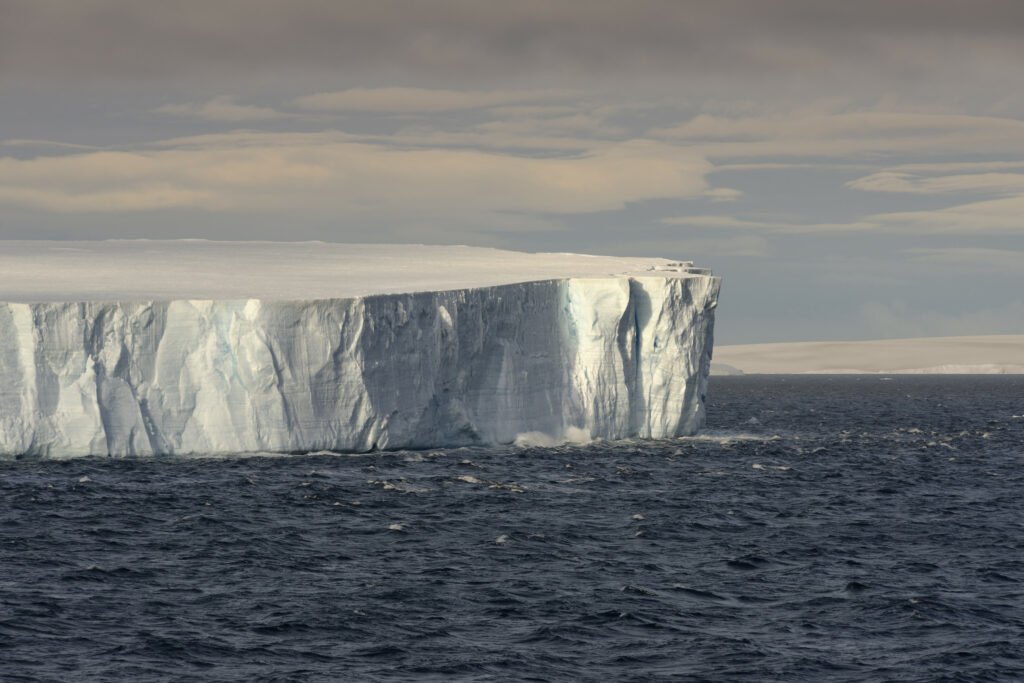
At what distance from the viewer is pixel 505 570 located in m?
24.4

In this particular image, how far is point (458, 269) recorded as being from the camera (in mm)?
51344

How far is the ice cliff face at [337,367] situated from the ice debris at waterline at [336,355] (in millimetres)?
42

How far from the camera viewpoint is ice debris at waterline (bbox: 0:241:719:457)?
3666 cm

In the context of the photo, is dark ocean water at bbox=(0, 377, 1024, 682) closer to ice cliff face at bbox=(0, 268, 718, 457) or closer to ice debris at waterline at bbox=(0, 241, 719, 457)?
ice cliff face at bbox=(0, 268, 718, 457)

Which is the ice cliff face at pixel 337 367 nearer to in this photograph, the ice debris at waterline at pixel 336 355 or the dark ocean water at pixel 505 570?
the ice debris at waterline at pixel 336 355

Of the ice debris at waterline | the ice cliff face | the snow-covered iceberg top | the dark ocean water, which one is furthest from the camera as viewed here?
the snow-covered iceberg top

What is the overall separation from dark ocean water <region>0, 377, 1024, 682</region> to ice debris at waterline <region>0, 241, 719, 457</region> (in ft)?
3.80

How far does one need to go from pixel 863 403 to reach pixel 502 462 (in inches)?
2192

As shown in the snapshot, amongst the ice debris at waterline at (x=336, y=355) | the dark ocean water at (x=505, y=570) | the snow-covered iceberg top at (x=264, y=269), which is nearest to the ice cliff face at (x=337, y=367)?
the ice debris at waterline at (x=336, y=355)

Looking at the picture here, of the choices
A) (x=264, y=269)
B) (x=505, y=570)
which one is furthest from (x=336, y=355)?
(x=505, y=570)

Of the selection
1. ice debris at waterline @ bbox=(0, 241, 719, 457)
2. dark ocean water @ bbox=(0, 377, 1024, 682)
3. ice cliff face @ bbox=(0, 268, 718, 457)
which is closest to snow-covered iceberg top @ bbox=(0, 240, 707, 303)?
ice debris at waterline @ bbox=(0, 241, 719, 457)

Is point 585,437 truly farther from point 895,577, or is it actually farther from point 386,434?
point 895,577

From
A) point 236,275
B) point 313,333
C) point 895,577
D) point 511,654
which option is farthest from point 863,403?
point 511,654

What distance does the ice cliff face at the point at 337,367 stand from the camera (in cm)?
3650
